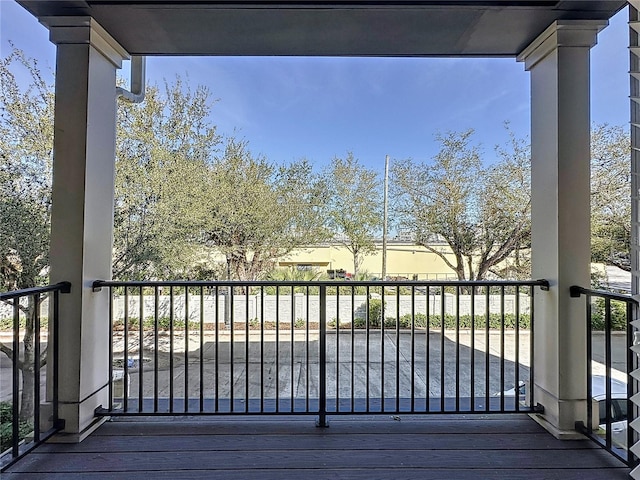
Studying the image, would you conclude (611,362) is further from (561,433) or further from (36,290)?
(36,290)

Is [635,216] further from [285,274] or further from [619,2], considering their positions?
[285,274]

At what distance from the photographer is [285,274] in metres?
5.47

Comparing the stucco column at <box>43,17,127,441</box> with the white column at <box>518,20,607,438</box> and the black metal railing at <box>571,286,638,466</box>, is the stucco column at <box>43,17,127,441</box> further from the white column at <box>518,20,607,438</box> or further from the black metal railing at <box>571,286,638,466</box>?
the black metal railing at <box>571,286,638,466</box>

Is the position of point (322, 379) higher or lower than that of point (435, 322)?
higher

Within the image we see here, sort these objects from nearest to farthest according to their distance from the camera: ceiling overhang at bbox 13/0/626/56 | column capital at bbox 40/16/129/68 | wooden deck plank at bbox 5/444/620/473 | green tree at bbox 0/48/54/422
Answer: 1. wooden deck plank at bbox 5/444/620/473
2. ceiling overhang at bbox 13/0/626/56
3. column capital at bbox 40/16/129/68
4. green tree at bbox 0/48/54/422

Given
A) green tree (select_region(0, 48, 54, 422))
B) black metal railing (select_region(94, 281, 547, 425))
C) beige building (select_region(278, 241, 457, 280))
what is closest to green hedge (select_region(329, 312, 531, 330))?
black metal railing (select_region(94, 281, 547, 425))

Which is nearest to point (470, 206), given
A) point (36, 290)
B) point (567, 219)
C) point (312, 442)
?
point (567, 219)

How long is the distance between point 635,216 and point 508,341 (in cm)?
441

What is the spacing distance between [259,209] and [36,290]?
4128mm

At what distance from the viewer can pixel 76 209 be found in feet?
6.00

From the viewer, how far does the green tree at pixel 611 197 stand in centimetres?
208

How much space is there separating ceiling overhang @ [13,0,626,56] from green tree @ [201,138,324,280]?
3368 millimetres

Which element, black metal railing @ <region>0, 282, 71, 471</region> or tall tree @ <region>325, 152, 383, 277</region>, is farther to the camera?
tall tree @ <region>325, 152, 383, 277</region>

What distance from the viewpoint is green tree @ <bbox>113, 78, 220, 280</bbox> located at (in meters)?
4.43
